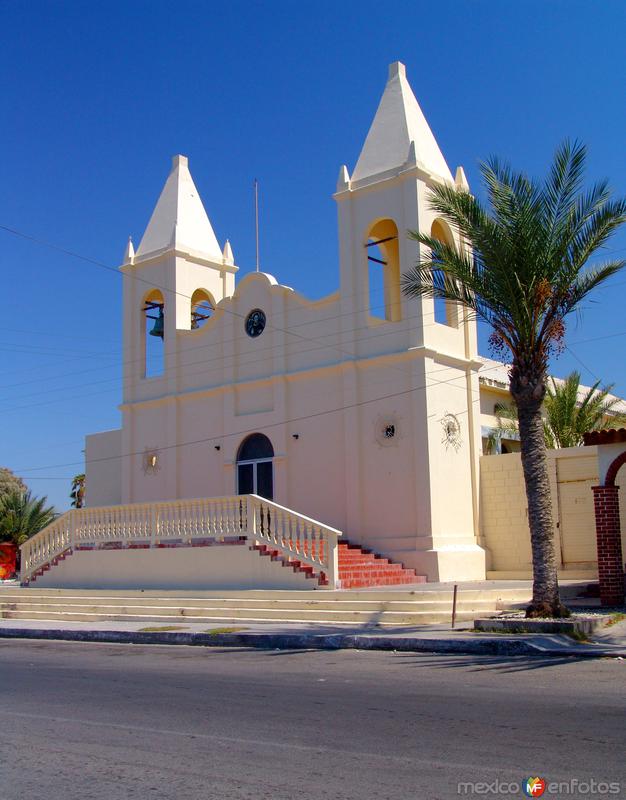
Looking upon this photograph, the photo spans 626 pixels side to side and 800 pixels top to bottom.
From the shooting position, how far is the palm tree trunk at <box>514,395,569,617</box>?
47.7 feet

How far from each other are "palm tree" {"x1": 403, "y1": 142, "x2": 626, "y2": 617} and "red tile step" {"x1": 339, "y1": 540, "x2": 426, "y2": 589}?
5.80 metres

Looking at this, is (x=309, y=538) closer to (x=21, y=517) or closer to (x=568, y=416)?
(x=568, y=416)

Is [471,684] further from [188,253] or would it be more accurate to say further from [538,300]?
[188,253]

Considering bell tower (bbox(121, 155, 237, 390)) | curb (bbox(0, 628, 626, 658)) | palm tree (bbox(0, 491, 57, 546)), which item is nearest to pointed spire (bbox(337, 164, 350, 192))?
bell tower (bbox(121, 155, 237, 390))

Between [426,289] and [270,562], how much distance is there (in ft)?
25.0

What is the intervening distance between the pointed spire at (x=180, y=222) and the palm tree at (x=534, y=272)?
1529 cm

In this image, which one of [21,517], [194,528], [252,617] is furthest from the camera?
[21,517]

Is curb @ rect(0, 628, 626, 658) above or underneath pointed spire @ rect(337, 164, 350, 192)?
underneath

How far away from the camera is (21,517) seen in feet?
124

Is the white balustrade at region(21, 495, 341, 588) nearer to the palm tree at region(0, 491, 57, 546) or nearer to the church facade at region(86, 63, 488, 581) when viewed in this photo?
the church facade at region(86, 63, 488, 581)

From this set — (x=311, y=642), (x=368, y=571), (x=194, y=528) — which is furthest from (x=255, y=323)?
(x=311, y=642)

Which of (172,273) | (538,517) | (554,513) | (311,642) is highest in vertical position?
(172,273)

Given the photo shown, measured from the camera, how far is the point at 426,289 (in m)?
16.0

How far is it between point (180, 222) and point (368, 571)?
46.6 ft
